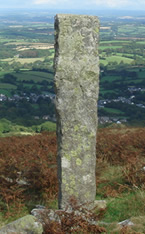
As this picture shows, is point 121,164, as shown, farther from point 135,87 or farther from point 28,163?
point 135,87

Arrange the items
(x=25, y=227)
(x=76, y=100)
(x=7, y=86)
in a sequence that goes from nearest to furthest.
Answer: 1. (x=25, y=227)
2. (x=76, y=100)
3. (x=7, y=86)

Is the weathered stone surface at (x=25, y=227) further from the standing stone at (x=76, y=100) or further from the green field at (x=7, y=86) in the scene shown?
the green field at (x=7, y=86)

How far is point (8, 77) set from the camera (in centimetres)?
9262

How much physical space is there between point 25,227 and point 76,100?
8.65ft

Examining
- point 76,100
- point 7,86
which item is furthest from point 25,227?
point 7,86

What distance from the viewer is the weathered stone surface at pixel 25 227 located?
5.45 m

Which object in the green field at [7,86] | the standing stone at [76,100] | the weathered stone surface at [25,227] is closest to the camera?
the weathered stone surface at [25,227]

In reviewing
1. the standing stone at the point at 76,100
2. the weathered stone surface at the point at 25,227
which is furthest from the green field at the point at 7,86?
the weathered stone surface at the point at 25,227

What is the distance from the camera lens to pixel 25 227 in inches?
218

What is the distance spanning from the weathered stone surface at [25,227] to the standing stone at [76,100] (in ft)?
2.86

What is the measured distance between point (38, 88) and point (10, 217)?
Answer: 77.4 metres

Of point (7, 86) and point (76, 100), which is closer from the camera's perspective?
point (76, 100)

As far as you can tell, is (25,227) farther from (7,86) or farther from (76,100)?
(7,86)

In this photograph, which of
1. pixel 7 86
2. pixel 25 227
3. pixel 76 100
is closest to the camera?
pixel 25 227
